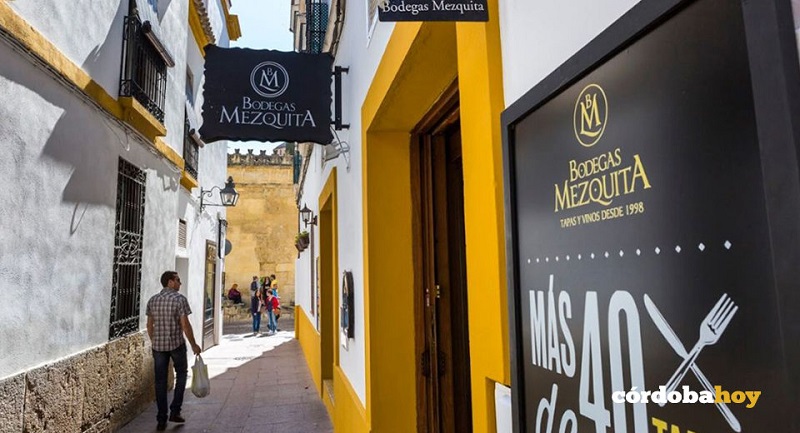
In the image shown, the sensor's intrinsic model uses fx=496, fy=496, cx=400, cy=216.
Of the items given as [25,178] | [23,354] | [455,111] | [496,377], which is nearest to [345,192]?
[455,111]

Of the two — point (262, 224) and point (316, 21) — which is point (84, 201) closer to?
point (316, 21)

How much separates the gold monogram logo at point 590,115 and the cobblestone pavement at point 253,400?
5.74 metres

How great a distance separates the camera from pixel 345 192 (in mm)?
4902

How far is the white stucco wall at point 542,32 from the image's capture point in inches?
43.9

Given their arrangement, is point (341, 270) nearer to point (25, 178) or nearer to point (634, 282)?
point (25, 178)

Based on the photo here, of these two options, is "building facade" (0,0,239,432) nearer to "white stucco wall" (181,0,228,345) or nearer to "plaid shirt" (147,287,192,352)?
"plaid shirt" (147,287,192,352)

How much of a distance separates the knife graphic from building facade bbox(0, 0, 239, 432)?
4.36 metres

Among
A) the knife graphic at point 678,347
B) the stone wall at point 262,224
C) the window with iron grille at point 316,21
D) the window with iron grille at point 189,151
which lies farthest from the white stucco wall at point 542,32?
the stone wall at point 262,224

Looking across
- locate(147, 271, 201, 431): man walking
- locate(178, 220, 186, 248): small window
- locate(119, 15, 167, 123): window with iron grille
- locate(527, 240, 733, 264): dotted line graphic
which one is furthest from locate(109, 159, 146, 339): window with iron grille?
locate(527, 240, 733, 264): dotted line graphic

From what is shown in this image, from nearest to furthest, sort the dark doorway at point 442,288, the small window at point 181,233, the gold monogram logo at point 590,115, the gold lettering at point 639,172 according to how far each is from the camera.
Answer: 1. the gold lettering at point 639,172
2. the gold monogram logo at point 590,115
3. the dark doorway at point 442,288
4. the small window at point 181,233

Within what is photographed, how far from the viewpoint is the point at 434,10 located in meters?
1.71

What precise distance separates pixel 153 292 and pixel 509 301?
719 centimetres

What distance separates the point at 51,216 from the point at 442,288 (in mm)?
3531

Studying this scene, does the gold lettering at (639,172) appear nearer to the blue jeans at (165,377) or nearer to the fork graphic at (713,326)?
the fork graphic at (713,326)
